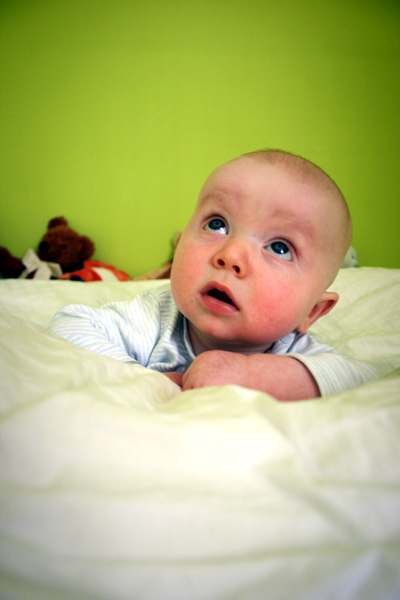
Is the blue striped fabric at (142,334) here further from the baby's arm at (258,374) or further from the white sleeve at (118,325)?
the baby's arm at (258,374)

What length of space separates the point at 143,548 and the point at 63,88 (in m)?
2.19

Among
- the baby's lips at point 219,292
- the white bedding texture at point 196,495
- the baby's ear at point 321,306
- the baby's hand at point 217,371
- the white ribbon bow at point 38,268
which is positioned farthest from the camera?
the white ribbon bow at point 38,268

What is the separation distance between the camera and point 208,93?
1.98 metres

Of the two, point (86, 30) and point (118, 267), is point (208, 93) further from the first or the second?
point (118, 267)

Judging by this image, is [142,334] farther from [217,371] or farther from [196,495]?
[196,495]

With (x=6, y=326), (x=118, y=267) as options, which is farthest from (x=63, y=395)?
(x=118, y=267)

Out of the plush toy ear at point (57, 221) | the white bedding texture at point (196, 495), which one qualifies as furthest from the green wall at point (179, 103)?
the white bedding texture at point (196, 495)

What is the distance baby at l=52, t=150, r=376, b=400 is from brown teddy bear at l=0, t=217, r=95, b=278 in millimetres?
1220

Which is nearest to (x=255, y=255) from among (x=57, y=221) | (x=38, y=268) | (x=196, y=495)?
(x=196, y=495)

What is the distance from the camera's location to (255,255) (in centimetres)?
65

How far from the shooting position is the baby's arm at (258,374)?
539 millimetres

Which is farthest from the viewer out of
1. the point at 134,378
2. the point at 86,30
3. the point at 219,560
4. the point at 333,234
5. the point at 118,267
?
the point at 118,267

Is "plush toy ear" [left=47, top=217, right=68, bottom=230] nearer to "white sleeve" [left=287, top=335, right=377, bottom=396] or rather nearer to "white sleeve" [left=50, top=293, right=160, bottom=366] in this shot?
"white sleeve" [left=50, top=293, right=160, bottom=366]

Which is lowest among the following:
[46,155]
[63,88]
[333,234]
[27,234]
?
[27,234]
